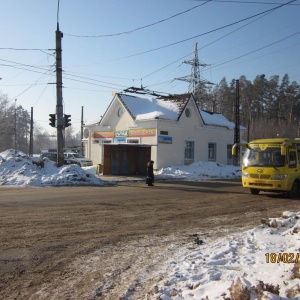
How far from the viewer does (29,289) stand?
4.73 m

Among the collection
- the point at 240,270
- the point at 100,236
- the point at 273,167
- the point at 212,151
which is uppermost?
the point at 212,151

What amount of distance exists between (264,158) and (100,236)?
10.3m

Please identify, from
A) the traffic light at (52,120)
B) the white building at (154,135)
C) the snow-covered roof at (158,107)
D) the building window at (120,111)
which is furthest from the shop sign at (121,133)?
the traffic light at (52,120)

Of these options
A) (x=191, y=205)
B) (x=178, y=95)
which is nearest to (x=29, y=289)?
(x=191, y=205)

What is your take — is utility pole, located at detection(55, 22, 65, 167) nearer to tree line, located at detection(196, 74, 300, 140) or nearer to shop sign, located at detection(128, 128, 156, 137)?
shop sign, located at detection(128, 128, 156, 137)

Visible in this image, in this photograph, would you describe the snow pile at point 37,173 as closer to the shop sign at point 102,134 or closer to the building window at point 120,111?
the shop sign at point 102,134

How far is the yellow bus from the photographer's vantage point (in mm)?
15094

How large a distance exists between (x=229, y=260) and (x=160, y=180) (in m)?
19.3

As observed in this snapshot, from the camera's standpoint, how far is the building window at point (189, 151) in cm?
3338

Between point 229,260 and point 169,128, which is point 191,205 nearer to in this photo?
point 229,260

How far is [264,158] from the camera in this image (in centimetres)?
1570

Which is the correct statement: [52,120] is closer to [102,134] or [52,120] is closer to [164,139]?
[164,139]

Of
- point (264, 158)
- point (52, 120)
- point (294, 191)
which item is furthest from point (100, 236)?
point (52, 120)
